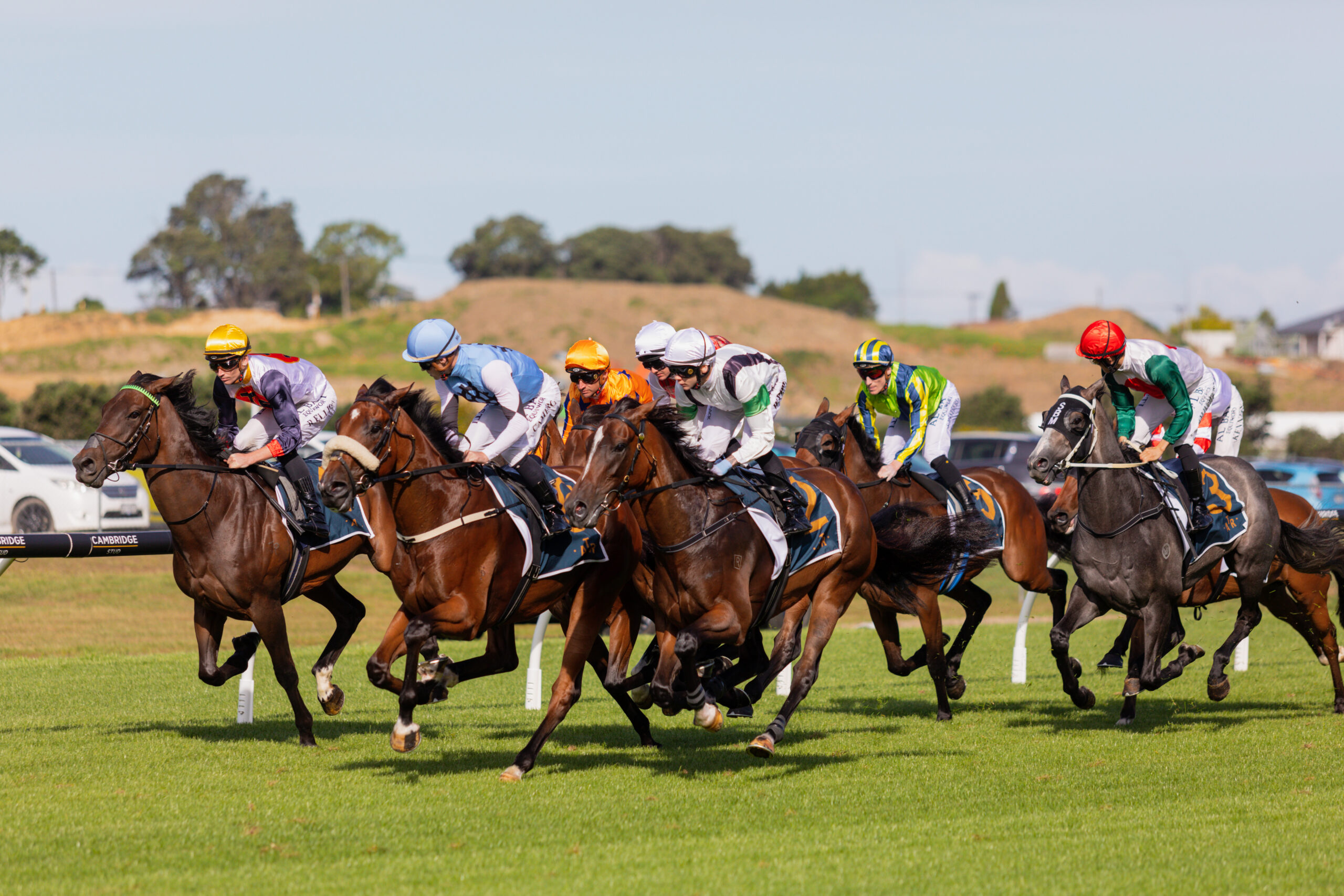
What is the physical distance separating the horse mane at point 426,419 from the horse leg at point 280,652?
144 cm

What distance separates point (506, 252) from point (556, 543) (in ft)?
331

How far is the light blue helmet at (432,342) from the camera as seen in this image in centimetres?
741

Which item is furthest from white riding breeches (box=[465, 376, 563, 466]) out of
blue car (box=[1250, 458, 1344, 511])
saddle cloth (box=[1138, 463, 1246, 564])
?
blue car (box=[1250, 458, 1344, 511])

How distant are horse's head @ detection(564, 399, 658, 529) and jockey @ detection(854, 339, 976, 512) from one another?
295 centimetres

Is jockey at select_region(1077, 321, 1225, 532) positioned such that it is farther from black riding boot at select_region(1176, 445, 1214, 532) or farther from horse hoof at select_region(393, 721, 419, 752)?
horse hoof at select_region(393, 721, 419, 752)

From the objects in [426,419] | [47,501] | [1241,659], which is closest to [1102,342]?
[426,419]

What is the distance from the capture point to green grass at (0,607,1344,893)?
5000 mm

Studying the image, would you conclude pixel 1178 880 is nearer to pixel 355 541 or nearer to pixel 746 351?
pixel 746 351

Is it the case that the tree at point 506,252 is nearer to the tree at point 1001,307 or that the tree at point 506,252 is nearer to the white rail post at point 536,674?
the tree at point 1001,307

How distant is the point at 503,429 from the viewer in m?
7.56

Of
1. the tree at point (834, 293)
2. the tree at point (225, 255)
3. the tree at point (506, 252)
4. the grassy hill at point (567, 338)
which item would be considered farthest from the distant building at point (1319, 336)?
the tree at point (225, 255)

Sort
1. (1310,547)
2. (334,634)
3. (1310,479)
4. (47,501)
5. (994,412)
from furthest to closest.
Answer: (994,412) → (1310,479) → (47,501) → (1310,547) → (334,634)

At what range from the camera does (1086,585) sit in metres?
8.43

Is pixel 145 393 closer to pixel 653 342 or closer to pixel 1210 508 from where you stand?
pixel 653 342
